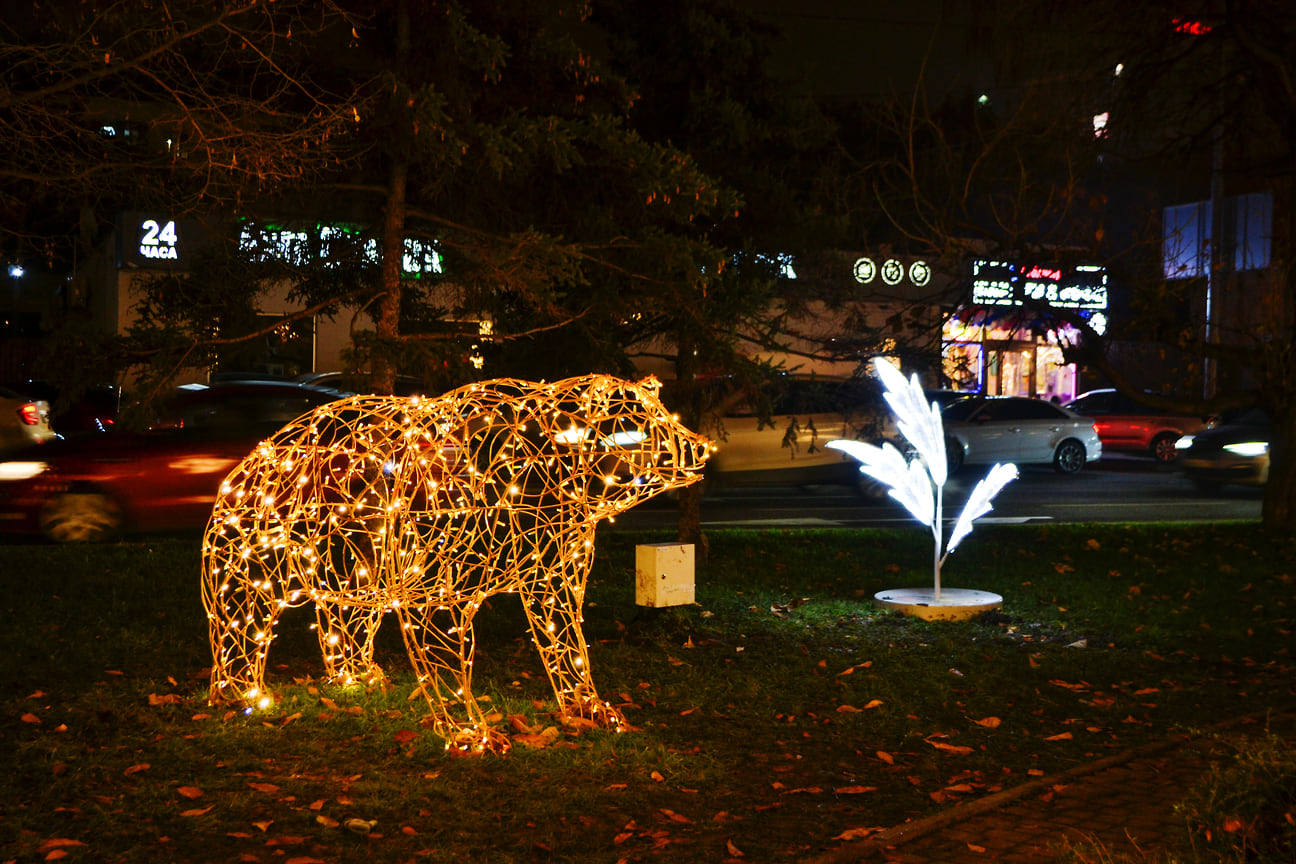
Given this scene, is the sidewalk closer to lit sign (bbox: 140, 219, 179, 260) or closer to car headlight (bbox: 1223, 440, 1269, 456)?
car headlight (bbox: 1223, 440, 1269, 456)

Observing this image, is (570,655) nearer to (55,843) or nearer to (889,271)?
(55,843)

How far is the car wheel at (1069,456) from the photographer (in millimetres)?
23828

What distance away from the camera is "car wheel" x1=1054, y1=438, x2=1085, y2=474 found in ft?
78.2

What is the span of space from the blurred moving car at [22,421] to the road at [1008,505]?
759 cm

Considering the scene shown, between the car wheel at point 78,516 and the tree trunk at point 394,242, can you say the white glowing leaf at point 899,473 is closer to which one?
the tree trunk at point 394,242

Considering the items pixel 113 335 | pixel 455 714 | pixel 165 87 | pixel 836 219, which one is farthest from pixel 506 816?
pixel 836 219

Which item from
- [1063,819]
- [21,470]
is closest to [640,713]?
[1063,819]

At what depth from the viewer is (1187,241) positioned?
22969mm

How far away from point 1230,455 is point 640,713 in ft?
54.3

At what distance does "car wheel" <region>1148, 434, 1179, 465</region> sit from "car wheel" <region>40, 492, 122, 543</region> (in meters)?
21.6

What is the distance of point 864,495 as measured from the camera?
62.4ft

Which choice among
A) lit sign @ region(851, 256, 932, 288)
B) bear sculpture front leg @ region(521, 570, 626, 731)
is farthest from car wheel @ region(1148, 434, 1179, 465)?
bear sculpture front leg @ region(521, 570, 626, 731)

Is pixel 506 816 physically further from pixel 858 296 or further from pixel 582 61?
pixel 858 296

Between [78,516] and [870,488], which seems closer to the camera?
[78,516]
